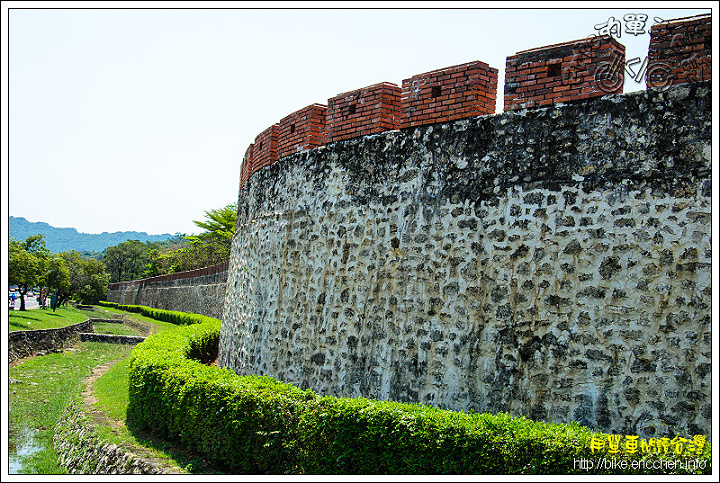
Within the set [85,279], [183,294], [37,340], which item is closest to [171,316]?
[183,294]

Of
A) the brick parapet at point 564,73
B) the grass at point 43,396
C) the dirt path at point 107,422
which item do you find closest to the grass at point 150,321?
the grass at point 43,396

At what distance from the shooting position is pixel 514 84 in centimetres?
509

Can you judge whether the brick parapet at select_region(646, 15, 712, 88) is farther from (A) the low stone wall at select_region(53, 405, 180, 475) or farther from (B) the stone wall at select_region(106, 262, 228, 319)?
(B) the stone wall at select_region(106, 262, 228, 319)

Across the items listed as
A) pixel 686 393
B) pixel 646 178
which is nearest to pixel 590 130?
pixel 646 178

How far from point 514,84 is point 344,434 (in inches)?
133

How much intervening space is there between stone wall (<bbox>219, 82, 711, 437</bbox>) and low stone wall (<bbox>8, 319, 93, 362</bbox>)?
13.4m

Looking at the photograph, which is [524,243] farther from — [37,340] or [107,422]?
[37,340]

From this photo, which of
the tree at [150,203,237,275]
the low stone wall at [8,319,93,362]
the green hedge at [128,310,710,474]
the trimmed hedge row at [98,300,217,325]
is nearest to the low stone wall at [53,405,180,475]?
the green hedge at [128,310,710,474]

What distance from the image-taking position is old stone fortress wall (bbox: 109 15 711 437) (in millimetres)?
4184

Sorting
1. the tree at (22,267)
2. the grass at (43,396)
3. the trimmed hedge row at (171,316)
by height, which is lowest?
the grass at (43,396)

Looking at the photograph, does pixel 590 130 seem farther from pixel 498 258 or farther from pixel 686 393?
pixel 686 393

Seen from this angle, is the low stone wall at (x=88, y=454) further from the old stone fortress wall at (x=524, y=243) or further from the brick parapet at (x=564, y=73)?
the brick parapet at (x=564, y=73)

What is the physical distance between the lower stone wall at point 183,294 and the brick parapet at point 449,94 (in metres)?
17.2

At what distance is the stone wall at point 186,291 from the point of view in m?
22.8
